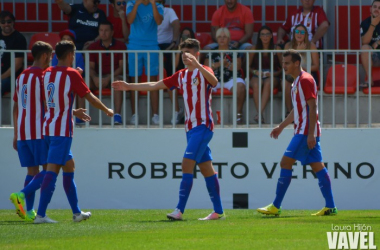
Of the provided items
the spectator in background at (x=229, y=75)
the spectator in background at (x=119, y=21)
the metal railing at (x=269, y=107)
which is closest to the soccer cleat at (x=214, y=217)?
the metal railing at (x=269, y=107)

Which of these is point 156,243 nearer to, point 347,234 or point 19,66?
point 347,234

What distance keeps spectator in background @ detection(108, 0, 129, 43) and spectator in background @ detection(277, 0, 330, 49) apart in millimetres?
2622

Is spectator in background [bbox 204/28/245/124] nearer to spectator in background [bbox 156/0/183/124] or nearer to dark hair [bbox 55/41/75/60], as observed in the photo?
spectator in background [bbox 156/0/183/124]

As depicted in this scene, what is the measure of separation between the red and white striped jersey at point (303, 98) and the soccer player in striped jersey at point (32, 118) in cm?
254

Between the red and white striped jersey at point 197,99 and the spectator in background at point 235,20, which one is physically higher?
the spectator in background at point 235,20

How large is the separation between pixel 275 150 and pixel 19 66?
400cm

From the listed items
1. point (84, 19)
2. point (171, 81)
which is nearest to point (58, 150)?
point (171, 81)

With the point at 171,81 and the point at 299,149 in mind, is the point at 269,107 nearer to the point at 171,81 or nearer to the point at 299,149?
the point at 299,149

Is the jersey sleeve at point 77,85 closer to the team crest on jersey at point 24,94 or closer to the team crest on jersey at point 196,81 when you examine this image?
the team crest on jersey at point 24,94

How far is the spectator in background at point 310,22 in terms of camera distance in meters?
15.4

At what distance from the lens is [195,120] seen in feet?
33.6

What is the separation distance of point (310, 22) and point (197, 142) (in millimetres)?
6071

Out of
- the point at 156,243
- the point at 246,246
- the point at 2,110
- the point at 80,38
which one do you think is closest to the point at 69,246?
the point at 156,243

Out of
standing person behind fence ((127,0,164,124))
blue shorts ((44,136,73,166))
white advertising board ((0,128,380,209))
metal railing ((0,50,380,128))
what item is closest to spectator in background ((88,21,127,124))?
metal railing ((0,50,380,128))
